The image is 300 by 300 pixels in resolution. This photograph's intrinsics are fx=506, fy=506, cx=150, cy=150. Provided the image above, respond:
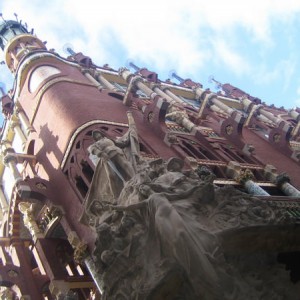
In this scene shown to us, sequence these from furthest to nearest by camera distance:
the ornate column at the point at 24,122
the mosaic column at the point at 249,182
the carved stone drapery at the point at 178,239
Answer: the ornate column at the point at 24,122
the mosaic column at the point at 249,182
the carved stone drapery at the point at 178,239

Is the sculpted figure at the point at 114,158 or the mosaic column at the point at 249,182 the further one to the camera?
the mosaic column at the point at 249,182

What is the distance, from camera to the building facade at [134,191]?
7512 millimetres

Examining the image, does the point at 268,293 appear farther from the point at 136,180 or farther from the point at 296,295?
the point at 136,180

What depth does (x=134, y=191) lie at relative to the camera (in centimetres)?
870

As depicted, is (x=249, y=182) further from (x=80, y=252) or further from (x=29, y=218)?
(x=29, y=218)

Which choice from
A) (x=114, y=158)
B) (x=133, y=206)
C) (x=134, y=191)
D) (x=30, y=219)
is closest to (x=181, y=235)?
(x=133, y=206)

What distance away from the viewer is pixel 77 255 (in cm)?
1205

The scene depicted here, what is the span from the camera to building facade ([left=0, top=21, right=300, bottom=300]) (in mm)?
7512

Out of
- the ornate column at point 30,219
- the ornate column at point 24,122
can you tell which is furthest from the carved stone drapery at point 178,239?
the ornate column at point 24,122

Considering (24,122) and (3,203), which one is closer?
(24,122)

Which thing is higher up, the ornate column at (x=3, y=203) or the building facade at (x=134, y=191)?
the ornate column at (x=3, y=203)

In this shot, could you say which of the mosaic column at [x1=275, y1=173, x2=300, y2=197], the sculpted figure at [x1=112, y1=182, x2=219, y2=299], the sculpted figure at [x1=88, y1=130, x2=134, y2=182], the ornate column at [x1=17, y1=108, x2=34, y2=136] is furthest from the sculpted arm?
the ornate column at [x1=17, y1=108, x2=34, y2=136]

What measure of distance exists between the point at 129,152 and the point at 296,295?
176 inches

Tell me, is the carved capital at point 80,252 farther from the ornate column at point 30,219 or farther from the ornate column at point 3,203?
the ornate column at point 3,203
